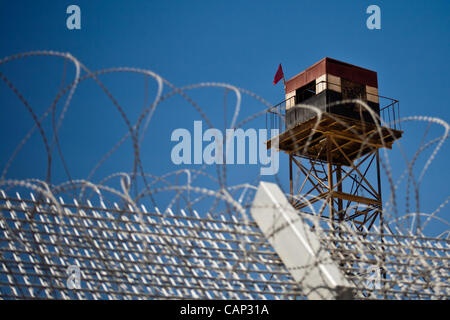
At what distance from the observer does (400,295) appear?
8102 mm

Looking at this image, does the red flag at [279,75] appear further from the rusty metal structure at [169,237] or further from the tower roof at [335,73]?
the rusty metal structure at [169,237]

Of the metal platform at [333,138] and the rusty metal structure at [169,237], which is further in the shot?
the metal platform at [333,138]

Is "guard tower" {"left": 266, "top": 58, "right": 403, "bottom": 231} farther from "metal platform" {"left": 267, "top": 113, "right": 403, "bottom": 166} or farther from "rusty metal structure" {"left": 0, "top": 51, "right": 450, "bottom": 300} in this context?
"rusty metal structure" {"left": 0, "top": 51, "right": 450, "bottom": 300}

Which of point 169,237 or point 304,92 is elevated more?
point 304,92

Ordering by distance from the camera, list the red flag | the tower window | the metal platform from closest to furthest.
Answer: the metal platform, the red flag, the tower window

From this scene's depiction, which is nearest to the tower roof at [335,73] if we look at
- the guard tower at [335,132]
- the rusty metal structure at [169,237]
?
the guard tower at [335,132]

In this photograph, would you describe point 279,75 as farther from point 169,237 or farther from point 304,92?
point 169,237

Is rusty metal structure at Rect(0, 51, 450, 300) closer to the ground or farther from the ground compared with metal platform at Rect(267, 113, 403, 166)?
closer to the ground

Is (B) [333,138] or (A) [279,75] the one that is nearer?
(B) [333,138]

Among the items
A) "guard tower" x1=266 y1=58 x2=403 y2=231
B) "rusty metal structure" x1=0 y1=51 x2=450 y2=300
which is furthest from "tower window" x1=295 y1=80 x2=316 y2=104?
"rusty metal structure" x1=0 y1=51 x2=450 y2=300

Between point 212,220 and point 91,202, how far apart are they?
5.42 ft

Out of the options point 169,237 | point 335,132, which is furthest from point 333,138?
point 169,237

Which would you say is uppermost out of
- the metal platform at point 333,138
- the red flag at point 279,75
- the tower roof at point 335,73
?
the tower roof at point 335,73
